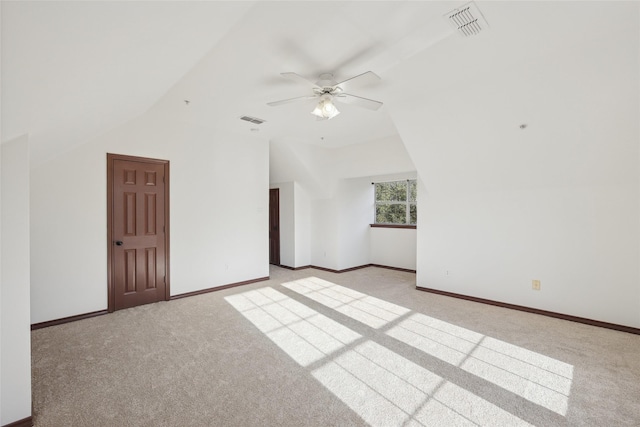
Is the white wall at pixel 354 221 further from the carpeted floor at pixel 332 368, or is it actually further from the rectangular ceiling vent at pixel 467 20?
the rectangular ceiling vent at pixel 467 20

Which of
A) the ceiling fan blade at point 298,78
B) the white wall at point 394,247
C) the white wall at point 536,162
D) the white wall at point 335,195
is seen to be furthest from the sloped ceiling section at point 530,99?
the white wall at point 394,247

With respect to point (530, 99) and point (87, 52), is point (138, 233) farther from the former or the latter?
point (530, 99)

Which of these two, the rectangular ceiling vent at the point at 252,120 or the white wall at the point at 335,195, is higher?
the rectangular ceiling vent at the point at 252,120

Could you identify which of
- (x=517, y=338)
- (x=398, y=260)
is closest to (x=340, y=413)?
(x=517, y=338)

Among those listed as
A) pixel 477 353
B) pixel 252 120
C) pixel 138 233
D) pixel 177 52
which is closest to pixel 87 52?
pixel 177 52

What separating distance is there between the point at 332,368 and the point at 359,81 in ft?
7.79

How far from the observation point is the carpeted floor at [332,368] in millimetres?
1903

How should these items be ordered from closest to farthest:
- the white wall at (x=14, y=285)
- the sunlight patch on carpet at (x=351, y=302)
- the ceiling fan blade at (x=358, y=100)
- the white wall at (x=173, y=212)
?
the white wall at (x=14, y=285) → the ceiling fan blade at (x=358, y=100) → the white wall at (x=173, y=212) → the sunlight patch on carpet at (x=351, y=302)

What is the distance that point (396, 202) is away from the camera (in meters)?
6.70

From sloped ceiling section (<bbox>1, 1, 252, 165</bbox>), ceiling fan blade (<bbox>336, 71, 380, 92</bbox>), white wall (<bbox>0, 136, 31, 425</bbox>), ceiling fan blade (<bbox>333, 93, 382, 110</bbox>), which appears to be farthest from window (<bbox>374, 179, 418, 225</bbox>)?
white wall (<bbox>0, 136, 31, 425</bbox>)

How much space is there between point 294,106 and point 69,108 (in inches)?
88.4

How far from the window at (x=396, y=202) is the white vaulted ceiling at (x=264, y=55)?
3.13 meters

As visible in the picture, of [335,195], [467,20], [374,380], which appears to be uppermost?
[467,20]

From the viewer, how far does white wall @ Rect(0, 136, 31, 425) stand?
1730 mm
